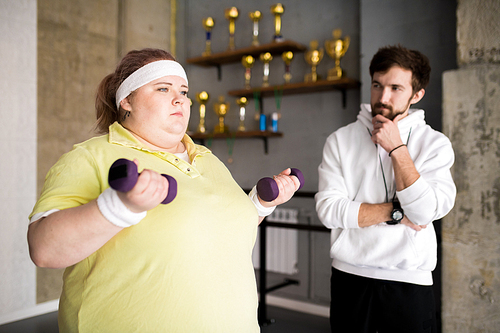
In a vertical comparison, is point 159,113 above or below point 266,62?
below

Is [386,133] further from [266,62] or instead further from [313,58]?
[266,62]

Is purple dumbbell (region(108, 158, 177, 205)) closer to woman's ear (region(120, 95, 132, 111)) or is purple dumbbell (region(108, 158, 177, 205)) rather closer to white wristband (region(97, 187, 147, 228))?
white wristband (region(97, 187, 147, 228))

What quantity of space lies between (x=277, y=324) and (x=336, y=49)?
7.79 ft

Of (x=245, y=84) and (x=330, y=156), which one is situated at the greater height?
(x=245, y=84)

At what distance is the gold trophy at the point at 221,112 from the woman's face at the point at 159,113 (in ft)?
9.60

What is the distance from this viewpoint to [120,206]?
29.2 inches

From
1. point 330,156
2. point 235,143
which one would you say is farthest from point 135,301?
point 235,143

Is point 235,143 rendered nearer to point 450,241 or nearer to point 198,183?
point 450,241

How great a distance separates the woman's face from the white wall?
2686 mm

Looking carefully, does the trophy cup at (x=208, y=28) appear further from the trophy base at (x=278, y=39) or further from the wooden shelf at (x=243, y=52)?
the trophy base at (x=278, y=39)

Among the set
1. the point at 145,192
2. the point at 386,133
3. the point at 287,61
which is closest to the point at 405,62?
the point at 386,133

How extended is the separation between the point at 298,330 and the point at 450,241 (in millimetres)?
1444

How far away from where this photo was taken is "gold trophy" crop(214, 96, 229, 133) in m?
3.98

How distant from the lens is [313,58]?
3.39m
